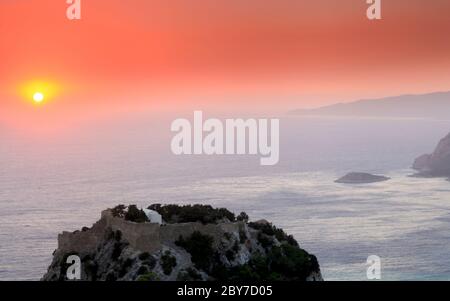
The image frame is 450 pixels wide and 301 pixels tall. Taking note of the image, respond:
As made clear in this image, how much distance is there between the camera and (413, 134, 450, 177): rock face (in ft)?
182

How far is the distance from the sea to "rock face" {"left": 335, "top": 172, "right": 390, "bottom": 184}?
0.40 metres

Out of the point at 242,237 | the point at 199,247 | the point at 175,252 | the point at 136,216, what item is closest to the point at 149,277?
the point at 175,252

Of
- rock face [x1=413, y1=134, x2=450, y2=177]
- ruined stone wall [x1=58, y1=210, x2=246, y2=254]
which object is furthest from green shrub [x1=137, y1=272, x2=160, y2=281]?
rock face [x1=413, y1=134, x2=450, y2=177]

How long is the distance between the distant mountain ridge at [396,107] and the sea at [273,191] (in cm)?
112

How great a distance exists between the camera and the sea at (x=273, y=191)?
4709cm

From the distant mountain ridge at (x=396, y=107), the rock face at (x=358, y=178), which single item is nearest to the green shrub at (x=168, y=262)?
the distant mountain ridge at (x=396, y=107)

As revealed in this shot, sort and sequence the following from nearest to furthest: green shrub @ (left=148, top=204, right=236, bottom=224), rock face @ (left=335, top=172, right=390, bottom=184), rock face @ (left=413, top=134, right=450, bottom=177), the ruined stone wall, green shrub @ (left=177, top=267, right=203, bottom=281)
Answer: green shrub @ (left=177, top=267, right=203, bottom=281) → the ruined stone wall → green shrub @ (left=148, top=204, right=236, bottom=224) → rock face @ (left=335, top=172, right=390, bottom=184) → rock face @ (left=413, top=134, right=450, bottom=177)

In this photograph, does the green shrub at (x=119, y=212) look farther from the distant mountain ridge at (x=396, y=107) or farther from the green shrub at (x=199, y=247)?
the distant mountain ridge at (x=396, y=107)

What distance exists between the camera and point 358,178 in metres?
57.0

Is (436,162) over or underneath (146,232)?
over

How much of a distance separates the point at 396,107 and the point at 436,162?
20.9 ft

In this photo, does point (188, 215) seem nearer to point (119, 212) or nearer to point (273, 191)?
point (119, 212)

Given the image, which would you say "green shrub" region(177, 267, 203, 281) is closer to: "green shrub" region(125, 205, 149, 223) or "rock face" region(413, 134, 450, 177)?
"green shrub" region(125, 205, 149, 223)
